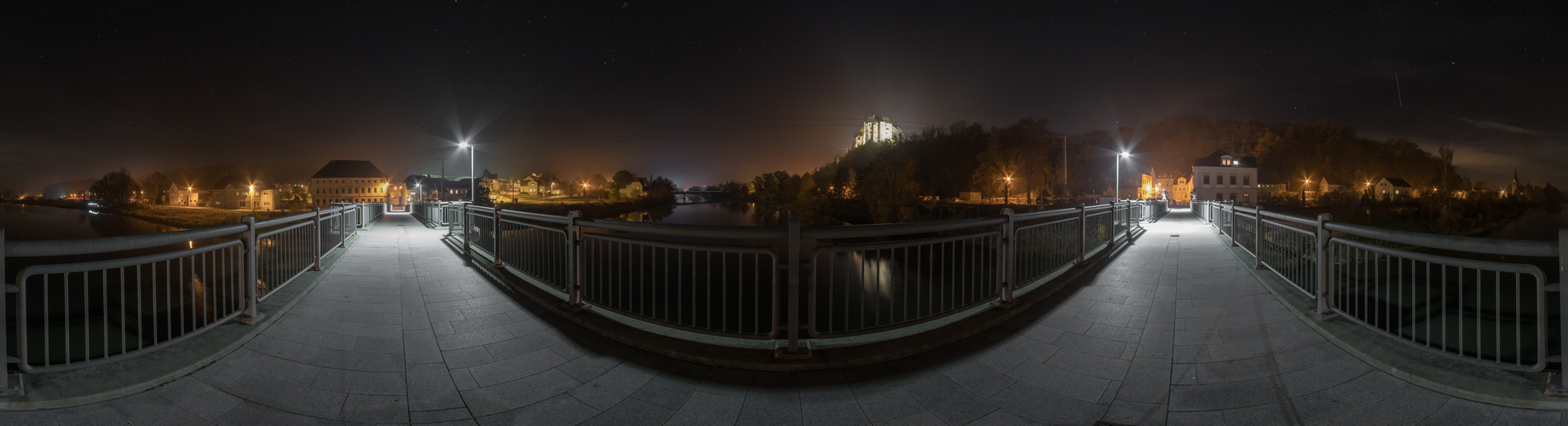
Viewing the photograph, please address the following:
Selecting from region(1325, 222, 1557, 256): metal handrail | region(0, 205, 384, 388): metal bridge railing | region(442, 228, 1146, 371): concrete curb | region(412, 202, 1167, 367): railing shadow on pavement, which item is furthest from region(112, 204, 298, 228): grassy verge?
region(1325, 222, 1557, 256): metal handrail

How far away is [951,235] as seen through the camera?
4.86 meters

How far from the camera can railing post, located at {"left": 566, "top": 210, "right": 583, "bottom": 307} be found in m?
5.39

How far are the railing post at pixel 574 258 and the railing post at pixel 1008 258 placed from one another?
13.7 ft

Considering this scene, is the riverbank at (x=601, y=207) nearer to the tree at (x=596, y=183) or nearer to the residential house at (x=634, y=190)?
the residential house at (x=634, y=190)


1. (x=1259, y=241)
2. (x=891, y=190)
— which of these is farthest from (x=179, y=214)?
(x=1259, y=241)

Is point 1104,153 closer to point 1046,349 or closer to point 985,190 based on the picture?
point 985,190

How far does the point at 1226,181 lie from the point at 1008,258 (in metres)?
73.7

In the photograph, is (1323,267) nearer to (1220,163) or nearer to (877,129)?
(1220,163)

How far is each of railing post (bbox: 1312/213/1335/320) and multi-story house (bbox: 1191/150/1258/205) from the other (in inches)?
2746

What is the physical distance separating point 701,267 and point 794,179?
6006cm

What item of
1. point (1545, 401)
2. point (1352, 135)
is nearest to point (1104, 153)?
point (1352, 135)

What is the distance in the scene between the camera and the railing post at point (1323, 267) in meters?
5.11

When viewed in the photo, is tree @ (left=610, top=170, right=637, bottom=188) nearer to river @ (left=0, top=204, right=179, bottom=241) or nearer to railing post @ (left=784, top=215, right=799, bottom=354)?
river @ (left=0, top=204, right=179, bottom=241)

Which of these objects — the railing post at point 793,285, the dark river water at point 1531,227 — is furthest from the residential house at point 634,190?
the railing post at point 793,285
